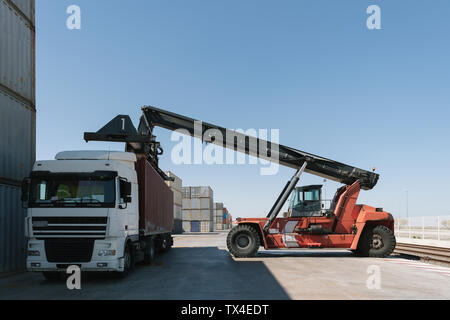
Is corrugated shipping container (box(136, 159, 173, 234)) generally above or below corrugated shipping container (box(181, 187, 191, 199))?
above

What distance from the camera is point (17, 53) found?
13.0 meters

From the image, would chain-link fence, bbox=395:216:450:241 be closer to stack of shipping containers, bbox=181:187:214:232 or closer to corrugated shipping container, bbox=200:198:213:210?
corrugated shipping container, bbox=200:198:213:210

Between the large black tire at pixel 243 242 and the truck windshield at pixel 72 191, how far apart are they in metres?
7.43

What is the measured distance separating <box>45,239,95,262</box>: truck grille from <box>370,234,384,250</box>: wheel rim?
12.2 metres

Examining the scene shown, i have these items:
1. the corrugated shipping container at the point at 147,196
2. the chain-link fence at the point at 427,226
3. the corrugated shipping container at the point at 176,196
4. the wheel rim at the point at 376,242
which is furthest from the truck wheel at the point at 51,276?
the corrugated shipping container at the point at 176,196

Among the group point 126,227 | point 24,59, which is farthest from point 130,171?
point 24,59

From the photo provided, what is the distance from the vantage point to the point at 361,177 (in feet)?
56.1

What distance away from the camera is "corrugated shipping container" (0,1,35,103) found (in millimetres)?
12180

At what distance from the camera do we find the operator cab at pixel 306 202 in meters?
16.8

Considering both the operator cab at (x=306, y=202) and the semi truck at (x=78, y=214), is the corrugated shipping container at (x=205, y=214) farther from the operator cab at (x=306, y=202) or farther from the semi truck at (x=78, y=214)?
the semi truck at (x=78, y=214)

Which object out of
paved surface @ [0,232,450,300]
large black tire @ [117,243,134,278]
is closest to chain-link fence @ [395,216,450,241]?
paved surface @ [0,232,450,300]
